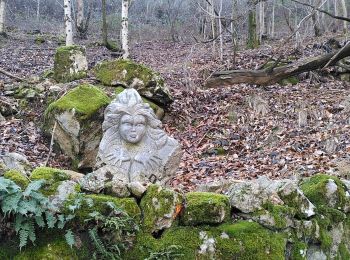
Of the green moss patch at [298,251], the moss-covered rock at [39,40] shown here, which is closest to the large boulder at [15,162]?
the green moss patch at [298,251]

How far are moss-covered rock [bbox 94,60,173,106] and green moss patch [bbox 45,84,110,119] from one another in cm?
157

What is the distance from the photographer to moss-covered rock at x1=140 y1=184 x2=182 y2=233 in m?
3.81

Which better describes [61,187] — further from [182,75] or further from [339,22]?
[339,22]

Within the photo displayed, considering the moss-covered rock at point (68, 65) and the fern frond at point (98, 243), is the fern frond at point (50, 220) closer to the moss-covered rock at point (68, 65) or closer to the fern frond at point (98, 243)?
the fern frond at point (98, 243)

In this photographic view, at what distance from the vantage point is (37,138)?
988 cm

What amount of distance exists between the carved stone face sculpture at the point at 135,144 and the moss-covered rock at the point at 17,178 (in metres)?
2.21

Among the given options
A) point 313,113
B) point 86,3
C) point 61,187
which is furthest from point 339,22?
point 61,187

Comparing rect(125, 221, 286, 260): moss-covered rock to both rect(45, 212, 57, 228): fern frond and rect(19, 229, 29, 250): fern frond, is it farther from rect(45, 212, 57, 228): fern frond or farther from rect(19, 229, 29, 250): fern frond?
rect(19, 229, 29, 250): fern frond

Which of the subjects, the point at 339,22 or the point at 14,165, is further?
the point at 339,22

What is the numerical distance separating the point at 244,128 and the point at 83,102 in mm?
3754

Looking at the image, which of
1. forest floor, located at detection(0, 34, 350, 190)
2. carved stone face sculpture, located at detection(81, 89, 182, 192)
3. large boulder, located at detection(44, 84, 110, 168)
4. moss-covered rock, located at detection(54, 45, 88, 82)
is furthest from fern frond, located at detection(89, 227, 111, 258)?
moss-covered rock, located at detection(54, 45, 88, 82)

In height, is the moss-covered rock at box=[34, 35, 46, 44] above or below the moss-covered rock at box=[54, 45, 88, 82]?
above

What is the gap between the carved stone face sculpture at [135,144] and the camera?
6.10 meters

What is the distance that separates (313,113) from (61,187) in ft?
26.2
